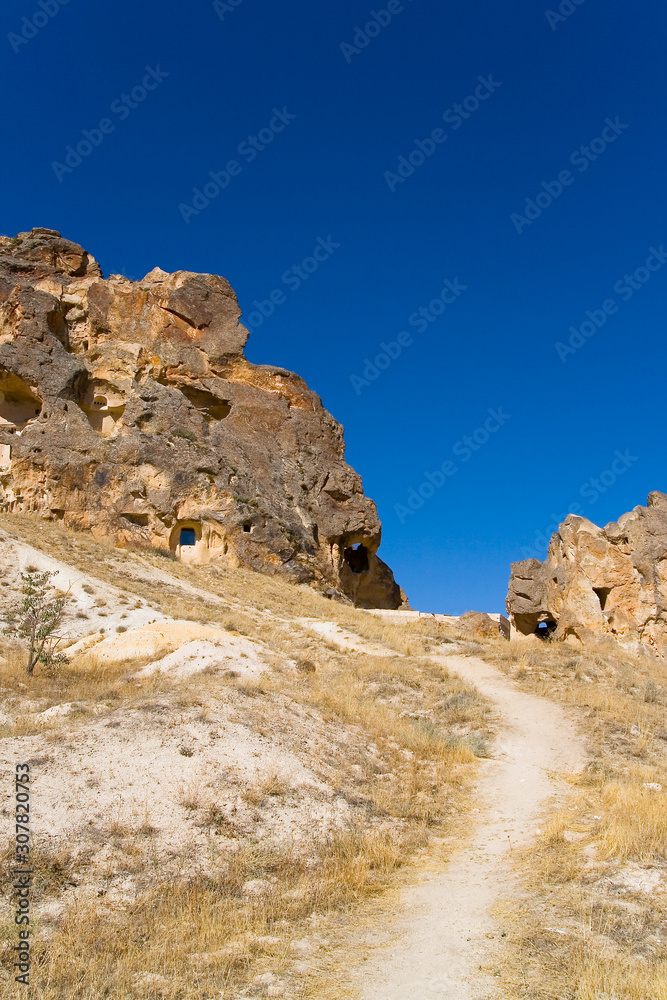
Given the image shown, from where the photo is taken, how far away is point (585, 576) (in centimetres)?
2767

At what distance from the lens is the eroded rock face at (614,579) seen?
26.8m

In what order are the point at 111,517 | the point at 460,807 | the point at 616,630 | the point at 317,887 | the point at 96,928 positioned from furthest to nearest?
the point at 111,517
the point at 616,630
the point at 460,807
the point at 317,887
the point at 96,928

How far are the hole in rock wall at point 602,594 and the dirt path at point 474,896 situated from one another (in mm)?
16722

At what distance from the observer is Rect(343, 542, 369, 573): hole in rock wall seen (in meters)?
44.6

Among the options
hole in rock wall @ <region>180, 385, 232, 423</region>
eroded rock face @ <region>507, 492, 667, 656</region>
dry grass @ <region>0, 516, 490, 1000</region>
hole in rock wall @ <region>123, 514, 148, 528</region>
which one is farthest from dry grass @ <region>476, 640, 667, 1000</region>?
hole in rock wall @ <region>180, 385, 232, 423</region>

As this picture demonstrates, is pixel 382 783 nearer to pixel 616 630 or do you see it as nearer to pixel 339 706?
pixel 339 706

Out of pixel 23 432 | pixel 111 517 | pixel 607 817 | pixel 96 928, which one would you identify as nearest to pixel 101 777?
pixel 96 928

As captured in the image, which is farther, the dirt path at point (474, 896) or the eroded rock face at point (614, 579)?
the eroded rock face at point (614, 579)

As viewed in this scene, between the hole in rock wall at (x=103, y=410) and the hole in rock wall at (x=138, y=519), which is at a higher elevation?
the hole in rock wall at (x=103, y=410)

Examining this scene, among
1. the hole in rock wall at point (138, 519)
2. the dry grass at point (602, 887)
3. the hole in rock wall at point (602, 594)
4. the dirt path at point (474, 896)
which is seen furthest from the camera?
the hole in rock wall at point (138, 519)

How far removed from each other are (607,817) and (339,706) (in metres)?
5.08
